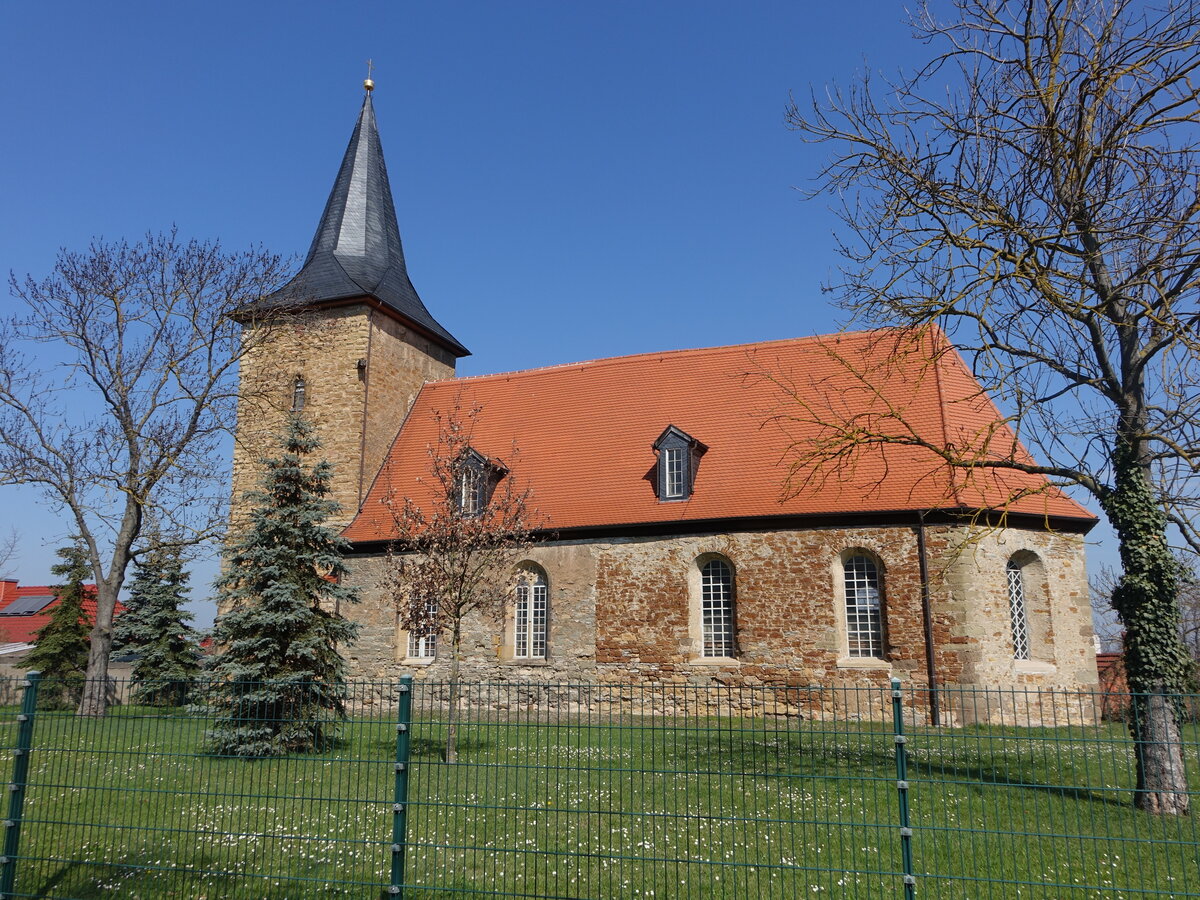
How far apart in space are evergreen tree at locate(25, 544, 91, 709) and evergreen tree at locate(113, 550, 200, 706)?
1044mm

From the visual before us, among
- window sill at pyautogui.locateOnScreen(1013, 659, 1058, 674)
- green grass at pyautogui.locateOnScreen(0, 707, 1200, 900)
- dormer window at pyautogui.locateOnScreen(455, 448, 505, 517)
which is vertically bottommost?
green grass at pyautogui.locateOnScreen(0, 707, 1200, 900)

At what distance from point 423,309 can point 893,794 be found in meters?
20.2

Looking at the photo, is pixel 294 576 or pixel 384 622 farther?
pixel 384 622

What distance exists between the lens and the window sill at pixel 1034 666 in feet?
53.8

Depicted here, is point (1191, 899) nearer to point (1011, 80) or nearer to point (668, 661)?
point (1011, 80)

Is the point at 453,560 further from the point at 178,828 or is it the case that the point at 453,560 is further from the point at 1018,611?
the point at 1018,611

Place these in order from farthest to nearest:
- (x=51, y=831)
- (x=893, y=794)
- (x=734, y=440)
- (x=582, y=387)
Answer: (x=582, y=387)
(x=734, y=440)
(x=893, y=794)
(x=51, y=831)

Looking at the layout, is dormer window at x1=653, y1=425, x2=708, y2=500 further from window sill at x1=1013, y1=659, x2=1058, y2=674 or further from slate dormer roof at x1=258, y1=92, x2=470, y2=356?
slate dormer roof at x1=258, y1=92, x2=470, y2=356

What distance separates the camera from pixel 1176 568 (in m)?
10.1

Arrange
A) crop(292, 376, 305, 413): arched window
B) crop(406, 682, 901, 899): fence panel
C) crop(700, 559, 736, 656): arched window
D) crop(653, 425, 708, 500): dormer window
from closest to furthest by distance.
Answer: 1. crop(406, 682, 901, 899): fence panel
2. crop(700, 559, 736, 656): arched window
3. crop(653, 425, 708, 500): dormer window
4. crop(292, 376, 305, 413): arched window

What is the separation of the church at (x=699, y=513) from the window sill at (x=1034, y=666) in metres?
0.04

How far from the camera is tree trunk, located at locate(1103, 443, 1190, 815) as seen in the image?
9.94 meters

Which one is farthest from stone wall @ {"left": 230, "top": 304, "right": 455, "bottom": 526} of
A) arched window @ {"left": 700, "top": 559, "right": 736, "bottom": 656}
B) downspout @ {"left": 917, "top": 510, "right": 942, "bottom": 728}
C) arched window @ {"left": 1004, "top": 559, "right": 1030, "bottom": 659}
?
arched window @ {"left": 1004, "top": 559, "right": 1030, "bottom": 659}

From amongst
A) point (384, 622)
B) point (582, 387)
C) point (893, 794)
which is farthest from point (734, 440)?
point (893, 794)
